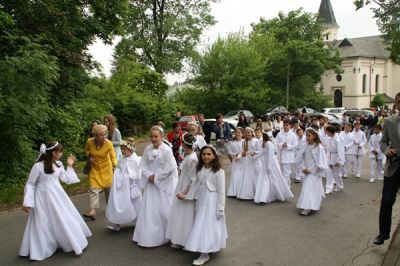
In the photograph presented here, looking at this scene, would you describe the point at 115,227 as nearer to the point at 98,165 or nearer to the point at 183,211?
the point at 98,165

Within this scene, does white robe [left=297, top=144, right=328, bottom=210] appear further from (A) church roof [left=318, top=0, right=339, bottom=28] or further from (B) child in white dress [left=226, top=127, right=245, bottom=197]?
(A) church roof [left=318, top=0, right=339, bottom=28]

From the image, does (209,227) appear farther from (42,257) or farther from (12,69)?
(12,69)

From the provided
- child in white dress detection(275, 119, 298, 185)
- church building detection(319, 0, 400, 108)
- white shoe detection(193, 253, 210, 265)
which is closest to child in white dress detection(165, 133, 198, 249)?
white shoe detection(193, 253, 210, 265)

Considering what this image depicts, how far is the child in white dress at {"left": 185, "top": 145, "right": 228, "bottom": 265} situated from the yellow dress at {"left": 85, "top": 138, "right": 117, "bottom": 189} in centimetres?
244

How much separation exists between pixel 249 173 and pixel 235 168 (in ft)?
1.69

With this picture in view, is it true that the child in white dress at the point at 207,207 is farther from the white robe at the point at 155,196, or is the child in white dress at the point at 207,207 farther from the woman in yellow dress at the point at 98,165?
the woman in yellow dress at the point at 98,165

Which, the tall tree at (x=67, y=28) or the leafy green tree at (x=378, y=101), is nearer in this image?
the tall tree at (x=67, y=28)

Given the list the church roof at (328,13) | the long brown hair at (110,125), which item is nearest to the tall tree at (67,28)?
the long brown hair at (110,125)

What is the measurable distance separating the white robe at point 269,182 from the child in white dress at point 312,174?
3.67 ft

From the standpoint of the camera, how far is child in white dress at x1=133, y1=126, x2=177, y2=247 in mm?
6758

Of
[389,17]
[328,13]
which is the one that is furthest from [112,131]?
[328,13]

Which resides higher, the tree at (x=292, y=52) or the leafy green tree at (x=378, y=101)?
the tree at (x=292, y=52)

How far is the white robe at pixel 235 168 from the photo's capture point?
10.8 m

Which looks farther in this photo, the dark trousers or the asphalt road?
the asphalt road
